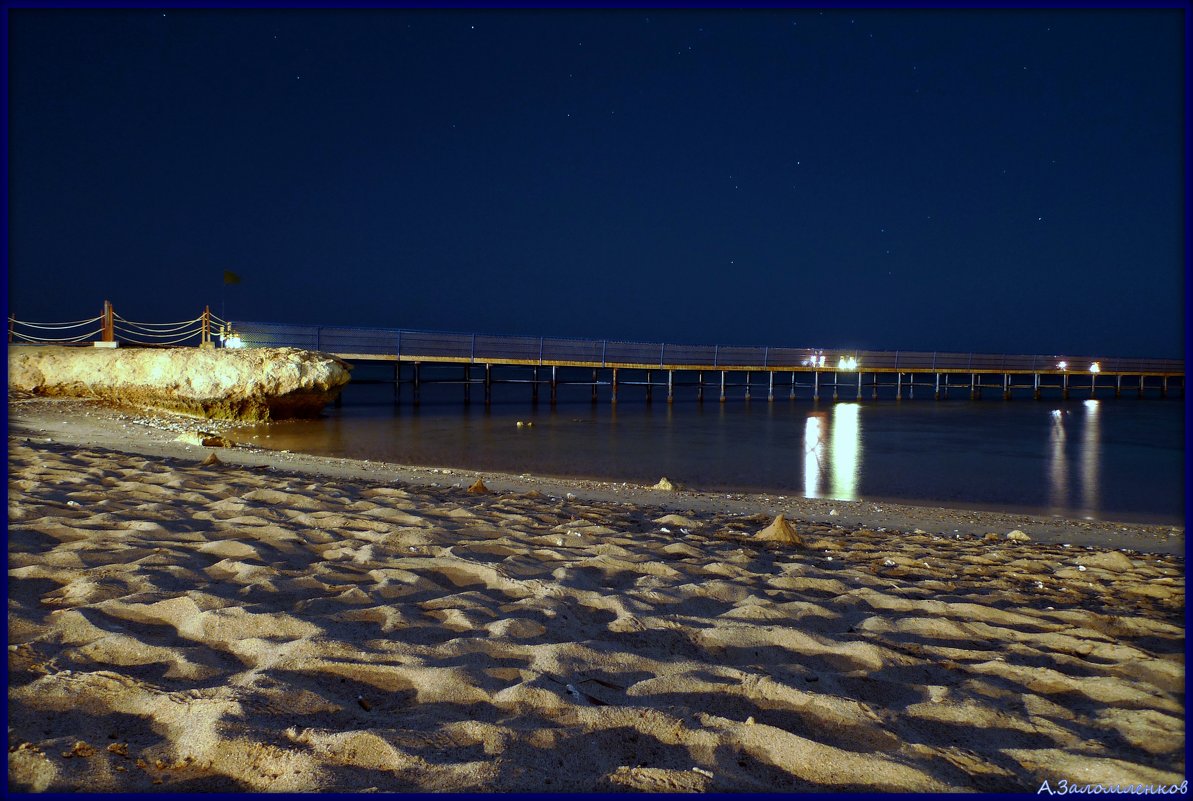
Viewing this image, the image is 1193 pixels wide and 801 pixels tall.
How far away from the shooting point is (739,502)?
669 cm

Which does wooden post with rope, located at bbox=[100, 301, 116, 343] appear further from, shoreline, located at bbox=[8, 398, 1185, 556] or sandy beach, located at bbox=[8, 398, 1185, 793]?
sandy beach, located at bbox=[8, 398, 1185, 793]

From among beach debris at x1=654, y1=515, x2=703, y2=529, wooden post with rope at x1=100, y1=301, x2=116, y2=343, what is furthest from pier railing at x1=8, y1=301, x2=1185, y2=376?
beach debris at x1=654, y1=515, x2=703, y2=529

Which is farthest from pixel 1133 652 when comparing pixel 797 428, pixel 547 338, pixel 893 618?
pixel 547 338

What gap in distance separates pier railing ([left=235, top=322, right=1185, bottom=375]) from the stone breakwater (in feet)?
17.8

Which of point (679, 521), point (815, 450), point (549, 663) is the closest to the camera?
point (549, 663)

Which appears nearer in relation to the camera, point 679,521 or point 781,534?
point 781,534

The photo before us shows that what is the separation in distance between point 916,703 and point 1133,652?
3.77 ft

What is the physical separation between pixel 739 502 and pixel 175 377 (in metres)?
12.7

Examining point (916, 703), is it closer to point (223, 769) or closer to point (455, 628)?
point (455, 628)

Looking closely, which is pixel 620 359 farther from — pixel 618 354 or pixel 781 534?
pixel 781 534

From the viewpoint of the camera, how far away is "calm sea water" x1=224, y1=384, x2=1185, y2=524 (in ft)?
29.6

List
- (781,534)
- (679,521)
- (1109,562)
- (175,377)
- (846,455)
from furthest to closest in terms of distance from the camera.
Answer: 1. (175,377)
2. (846,455)
3. (679,521)
4. (781,534)
5. (1109,562)

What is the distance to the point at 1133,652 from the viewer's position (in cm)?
256

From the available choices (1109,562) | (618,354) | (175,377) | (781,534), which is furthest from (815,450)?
(618,354)
